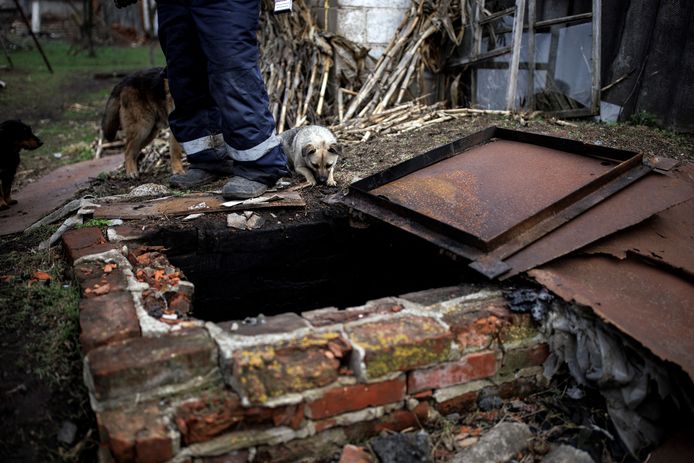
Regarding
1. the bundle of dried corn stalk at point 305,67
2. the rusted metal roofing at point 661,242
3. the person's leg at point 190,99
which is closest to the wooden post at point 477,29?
the bundle of dried corn stalk at point 305,67

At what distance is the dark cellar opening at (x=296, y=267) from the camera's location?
2861 millimetres

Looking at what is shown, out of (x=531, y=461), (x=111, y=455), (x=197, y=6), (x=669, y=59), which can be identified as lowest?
(x=531, y=461)

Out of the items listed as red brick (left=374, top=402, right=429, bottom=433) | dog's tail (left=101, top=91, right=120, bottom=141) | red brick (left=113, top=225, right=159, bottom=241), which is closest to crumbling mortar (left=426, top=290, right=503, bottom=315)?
red brick (left=374, top=402, right=429, bottom=433)

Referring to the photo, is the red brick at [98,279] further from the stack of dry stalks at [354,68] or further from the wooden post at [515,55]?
the wooden post at [515,55]

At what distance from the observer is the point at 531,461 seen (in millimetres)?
1915

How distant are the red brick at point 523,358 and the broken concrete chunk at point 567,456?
33cm

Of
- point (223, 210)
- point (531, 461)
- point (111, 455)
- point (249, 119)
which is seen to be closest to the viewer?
point (111, 455)

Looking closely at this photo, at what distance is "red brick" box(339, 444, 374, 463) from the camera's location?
1.81 metres

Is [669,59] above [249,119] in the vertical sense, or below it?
above

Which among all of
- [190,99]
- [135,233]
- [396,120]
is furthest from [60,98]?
[135,233]

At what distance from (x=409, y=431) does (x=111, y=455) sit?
1.01 metres

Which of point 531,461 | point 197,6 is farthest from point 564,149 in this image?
point 197,6

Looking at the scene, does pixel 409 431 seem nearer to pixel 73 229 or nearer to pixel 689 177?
pixel 689 177

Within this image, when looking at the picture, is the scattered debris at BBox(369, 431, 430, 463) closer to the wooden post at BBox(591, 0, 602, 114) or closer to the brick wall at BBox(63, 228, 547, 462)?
the brick wall at BBox(63, 228, 547, 462)
